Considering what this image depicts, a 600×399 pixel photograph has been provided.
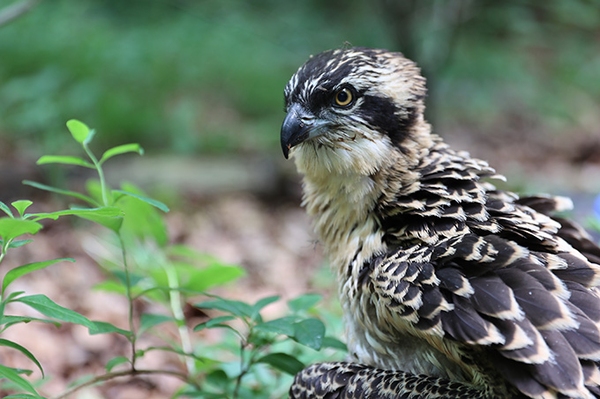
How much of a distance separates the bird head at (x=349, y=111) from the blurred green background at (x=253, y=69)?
4.62 meters

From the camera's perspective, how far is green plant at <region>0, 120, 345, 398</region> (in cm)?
273

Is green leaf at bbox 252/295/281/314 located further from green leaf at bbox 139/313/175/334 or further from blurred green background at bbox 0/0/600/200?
blurred green background at bbox 0/0/600/200

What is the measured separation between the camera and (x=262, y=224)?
8.27 m

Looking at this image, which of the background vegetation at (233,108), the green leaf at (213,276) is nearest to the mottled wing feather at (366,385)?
the background vegetation at (233,108)

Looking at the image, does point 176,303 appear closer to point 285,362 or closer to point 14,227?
point 285,362

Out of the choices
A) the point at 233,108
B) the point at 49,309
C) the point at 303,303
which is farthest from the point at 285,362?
the point at 233,108

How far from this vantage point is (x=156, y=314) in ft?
13.0

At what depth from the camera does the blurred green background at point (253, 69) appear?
29.6 ft

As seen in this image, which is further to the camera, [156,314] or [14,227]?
[156,314]

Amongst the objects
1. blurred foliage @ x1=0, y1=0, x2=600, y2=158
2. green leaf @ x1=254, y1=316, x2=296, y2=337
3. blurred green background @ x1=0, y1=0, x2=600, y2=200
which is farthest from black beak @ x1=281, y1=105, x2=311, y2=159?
blurred foliage @ x1=0, y1=0, x2=600, y2=158

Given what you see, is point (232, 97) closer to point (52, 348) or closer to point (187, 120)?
point (187, 120)

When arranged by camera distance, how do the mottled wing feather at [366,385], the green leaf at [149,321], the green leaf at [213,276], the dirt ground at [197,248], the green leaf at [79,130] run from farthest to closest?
1. the dirt ground at [197,248]
2. the green leaf at [213,276]
3. the green leaf at [149,321]
4. the green leaf at [79,130]
5. the mottled wing feather at [366,385]

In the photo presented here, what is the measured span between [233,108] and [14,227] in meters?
9.21

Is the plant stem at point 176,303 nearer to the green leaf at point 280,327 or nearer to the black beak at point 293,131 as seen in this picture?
the green leaf at point 280,327
